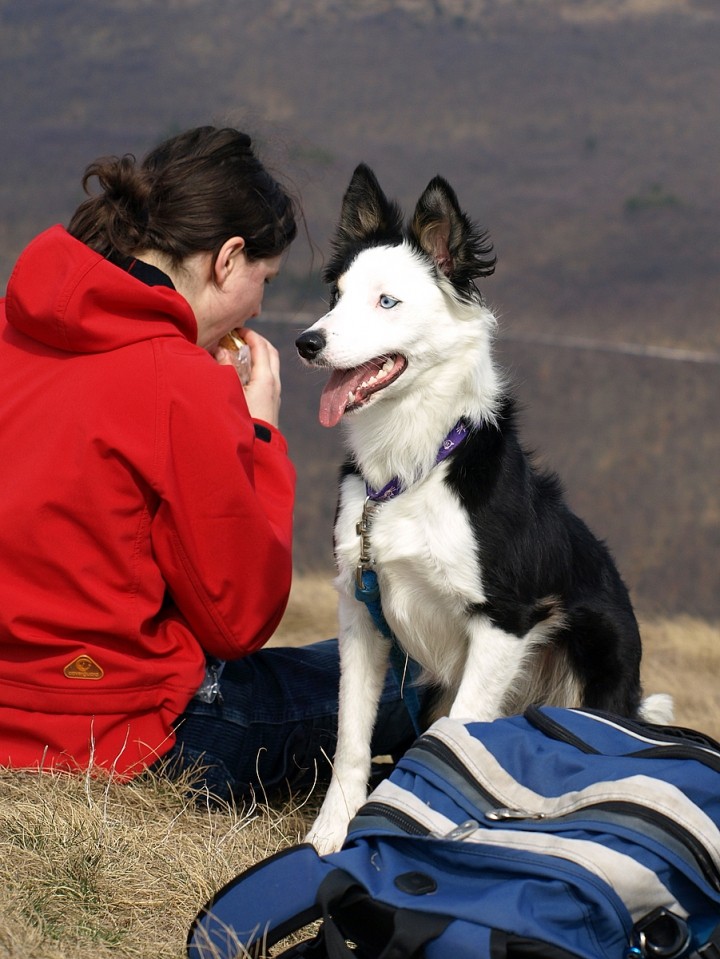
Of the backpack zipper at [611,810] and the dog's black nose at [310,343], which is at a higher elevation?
the dog's black nose at [310,343]

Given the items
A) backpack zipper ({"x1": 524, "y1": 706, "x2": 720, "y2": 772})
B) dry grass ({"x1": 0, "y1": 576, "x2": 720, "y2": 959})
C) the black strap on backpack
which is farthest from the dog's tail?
the black strap on backpack

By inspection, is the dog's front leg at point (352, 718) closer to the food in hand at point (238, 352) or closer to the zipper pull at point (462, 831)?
the food in hand at point (238, 352)

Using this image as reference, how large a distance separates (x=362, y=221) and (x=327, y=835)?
1.38 metres

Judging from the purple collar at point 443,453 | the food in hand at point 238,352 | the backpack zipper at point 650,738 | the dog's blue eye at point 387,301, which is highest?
the dog's blue eye at point 387,301

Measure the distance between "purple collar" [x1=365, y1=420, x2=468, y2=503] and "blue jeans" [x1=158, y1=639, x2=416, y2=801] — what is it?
0.50 meters

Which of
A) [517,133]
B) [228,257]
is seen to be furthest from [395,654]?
[517,133]

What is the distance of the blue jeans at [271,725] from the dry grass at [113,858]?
0.26ft

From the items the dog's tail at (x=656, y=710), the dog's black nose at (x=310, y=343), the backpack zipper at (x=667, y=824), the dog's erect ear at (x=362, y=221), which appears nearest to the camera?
the backpack zipper at (x=667, y=824)

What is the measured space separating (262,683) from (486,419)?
79 centimetres

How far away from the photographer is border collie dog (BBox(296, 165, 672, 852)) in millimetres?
2412

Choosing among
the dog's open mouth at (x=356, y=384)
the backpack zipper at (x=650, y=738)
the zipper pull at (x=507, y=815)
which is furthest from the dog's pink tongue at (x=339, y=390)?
the zipper pull at (x=507, y=815)

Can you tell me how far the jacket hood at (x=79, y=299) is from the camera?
2170 millimetres

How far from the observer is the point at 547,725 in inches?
77.5

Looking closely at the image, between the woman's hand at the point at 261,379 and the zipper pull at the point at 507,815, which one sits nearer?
the zipper pull at the point at 507,815
